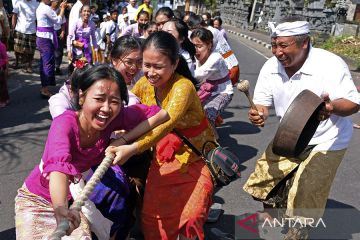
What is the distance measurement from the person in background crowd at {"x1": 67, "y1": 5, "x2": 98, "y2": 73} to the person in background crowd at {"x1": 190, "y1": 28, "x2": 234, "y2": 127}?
10.5 ft

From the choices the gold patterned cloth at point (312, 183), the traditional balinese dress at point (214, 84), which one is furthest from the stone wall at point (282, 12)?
the gold patterned cloth at point (312, 183)

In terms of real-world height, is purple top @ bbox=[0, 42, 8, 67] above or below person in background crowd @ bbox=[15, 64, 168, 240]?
below

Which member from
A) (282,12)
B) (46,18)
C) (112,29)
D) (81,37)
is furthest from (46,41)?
(282,12)

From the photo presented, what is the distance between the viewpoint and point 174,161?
2725 millimetres

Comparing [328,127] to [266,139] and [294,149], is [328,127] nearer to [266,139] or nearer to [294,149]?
[294,149]

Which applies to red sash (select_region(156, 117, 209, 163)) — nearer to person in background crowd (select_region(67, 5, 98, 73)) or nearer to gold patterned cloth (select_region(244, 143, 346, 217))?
gold patterned cloth (select_region(244, 143, 346, 217))

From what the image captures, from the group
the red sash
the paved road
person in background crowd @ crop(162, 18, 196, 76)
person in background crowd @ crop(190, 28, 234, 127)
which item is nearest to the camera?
the red sash

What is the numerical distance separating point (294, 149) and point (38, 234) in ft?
5.12

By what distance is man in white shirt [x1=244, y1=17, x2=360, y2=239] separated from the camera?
272cm

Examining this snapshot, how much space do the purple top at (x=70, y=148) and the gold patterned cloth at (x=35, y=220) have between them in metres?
0.04

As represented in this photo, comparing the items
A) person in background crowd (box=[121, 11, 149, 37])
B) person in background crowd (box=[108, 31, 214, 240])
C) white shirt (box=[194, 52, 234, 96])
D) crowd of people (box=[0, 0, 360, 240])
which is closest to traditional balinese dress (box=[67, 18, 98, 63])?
person in background crowd (box=[121, 11, 149, 37])

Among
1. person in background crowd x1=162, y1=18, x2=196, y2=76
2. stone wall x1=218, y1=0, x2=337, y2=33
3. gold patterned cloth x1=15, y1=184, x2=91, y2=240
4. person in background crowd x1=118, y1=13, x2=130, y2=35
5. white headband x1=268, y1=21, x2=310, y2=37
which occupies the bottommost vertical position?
stone wall x1=218, y1=0, x2=337, y2=33

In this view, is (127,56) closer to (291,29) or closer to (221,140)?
(291,29)

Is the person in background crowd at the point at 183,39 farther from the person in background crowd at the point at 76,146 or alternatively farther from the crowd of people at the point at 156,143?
the person in background crowd at the point at 76,146
